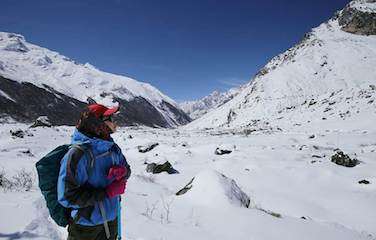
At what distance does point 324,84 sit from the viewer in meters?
40.9

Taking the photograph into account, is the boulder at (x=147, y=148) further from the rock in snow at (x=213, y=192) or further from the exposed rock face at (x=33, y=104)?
the exposed rock face at (x=33, y=104)

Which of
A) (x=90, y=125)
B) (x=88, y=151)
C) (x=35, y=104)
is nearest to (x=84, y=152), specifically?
(x=88, y=151)

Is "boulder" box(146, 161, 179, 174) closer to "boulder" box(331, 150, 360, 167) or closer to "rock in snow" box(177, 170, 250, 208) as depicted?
"rock in snow" box(177, 170, 250, 208)

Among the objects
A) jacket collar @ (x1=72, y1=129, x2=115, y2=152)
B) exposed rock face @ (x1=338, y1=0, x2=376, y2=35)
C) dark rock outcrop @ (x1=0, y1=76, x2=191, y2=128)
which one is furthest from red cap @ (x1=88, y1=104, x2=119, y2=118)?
dark rock outcrop @ (x1=0, y1=76, x2=191, y2=128)

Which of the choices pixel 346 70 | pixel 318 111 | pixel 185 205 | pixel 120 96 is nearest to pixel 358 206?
pixel 185 205

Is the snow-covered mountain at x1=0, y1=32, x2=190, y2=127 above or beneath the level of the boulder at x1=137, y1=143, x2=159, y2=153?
above

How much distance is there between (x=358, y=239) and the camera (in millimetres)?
6352

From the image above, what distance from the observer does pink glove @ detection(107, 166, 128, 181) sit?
2.98m

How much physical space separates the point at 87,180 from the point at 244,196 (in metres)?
5.74

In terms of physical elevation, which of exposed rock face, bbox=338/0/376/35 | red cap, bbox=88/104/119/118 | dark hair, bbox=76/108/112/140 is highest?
exposed rock face, bbox=338/0/376/35

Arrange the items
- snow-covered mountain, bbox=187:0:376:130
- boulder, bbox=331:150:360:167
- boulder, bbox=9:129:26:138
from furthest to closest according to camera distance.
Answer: snow-covered mountain, bbox=187:0:376:130 < boulder, bbox=9:129:26:138 < boulder, bbox=331:150:360:167

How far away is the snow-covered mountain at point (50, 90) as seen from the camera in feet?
356

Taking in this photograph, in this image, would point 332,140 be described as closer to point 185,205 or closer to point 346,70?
point 185,205

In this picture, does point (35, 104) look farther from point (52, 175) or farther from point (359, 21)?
point (52, 175)
